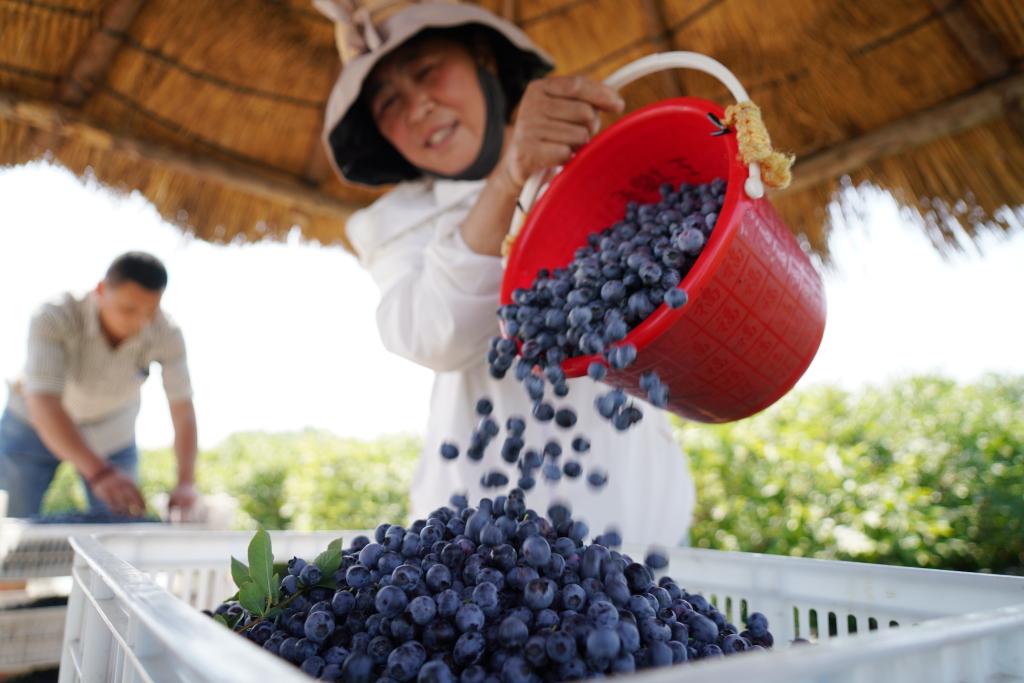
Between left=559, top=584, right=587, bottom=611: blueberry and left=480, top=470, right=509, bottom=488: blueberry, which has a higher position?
left=480, top=470, right=509, bottom=488: blueberry

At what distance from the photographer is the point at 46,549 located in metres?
1.49

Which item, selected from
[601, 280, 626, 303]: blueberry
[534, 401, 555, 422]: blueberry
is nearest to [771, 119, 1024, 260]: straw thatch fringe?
[601, 280, 626, 303]: blueberry

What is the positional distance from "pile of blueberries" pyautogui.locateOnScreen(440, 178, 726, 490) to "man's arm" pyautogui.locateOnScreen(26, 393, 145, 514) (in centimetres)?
169

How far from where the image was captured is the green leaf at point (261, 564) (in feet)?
2.28

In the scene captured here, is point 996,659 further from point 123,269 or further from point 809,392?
point 809,392

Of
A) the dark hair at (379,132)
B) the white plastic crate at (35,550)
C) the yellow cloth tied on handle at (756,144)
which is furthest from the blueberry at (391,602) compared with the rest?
the dark hair at (379,132)

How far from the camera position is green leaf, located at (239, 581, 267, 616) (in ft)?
2.26

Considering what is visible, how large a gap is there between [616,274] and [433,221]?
76 cm

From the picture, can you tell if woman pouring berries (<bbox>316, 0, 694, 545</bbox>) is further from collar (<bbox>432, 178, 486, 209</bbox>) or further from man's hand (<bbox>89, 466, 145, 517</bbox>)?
man's hand (<bbox>89, 466, 145, 517</bbox>)

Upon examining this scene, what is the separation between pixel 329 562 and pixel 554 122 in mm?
750

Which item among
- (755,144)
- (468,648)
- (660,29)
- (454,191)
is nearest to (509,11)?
(660,29)

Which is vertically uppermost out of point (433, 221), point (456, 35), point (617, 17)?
point (617, 17)

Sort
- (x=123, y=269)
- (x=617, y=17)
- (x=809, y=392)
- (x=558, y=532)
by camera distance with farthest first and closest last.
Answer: (x=809, y=392) < (x=123, y=269) < (x=617, y=17) < (x=558, y=532)

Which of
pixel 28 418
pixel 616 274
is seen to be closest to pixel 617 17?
pixel 616 274
